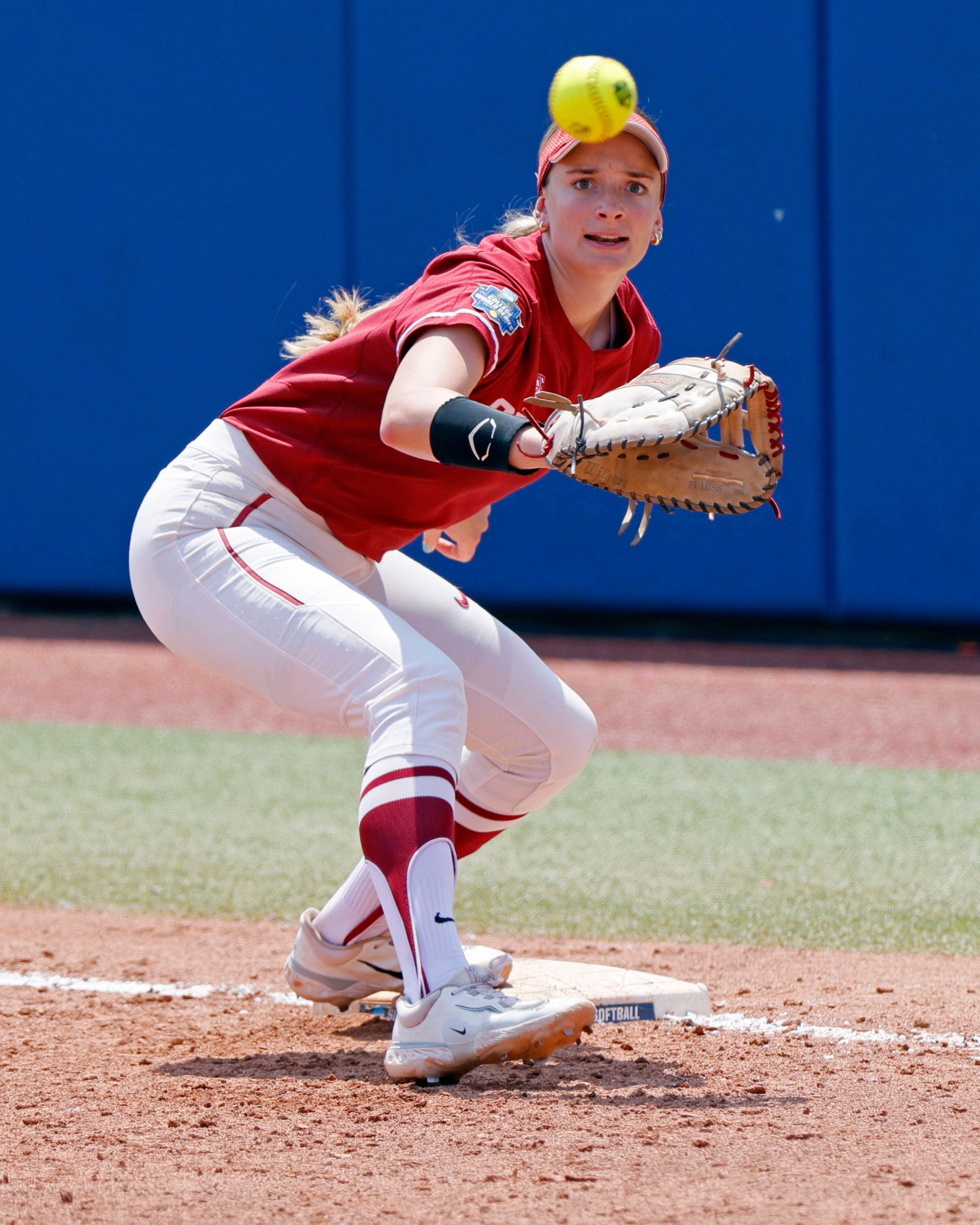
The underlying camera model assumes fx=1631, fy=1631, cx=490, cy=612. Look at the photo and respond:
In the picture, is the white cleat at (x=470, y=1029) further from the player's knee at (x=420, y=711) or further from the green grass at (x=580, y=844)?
the green grass at (x=580, y=844)

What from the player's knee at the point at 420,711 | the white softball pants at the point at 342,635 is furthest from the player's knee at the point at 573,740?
the player's knee at the point at 420,711

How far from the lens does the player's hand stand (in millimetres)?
3277

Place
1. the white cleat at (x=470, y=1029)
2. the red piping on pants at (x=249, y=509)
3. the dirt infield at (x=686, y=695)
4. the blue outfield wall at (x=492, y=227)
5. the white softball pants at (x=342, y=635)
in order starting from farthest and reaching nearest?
the blue outfield wall at (x=492, y=227) < the dirt infield at (x=686, y=695) < the red piping on pants at (x=249, y=509) < the white softball pants at (x=342, y=635) < the white cleat at (x=470, y=1029)

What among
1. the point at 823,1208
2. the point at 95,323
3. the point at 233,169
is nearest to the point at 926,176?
the point at 233,169

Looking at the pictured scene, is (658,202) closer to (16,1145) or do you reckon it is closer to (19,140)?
(16,1145)

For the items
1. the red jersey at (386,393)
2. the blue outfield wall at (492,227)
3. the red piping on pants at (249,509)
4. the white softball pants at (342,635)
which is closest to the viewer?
the white softball pants at (342,635)

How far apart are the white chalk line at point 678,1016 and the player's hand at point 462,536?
0.99 m

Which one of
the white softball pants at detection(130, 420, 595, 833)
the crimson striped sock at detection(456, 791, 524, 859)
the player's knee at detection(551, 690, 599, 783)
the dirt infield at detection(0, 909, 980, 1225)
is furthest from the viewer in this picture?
the crimson striped sock at detection(456, 791, 524, 859)

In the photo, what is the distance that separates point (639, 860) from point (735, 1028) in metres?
1.67

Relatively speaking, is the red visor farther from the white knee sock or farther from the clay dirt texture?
the clay dirt texture

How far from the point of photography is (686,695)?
748cm

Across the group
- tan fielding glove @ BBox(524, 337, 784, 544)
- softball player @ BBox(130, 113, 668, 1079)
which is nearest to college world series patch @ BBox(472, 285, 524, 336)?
softball player @ BBox(130, 113, 668, 1079)

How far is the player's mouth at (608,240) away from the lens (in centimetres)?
280

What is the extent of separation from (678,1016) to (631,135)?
1.67 m
